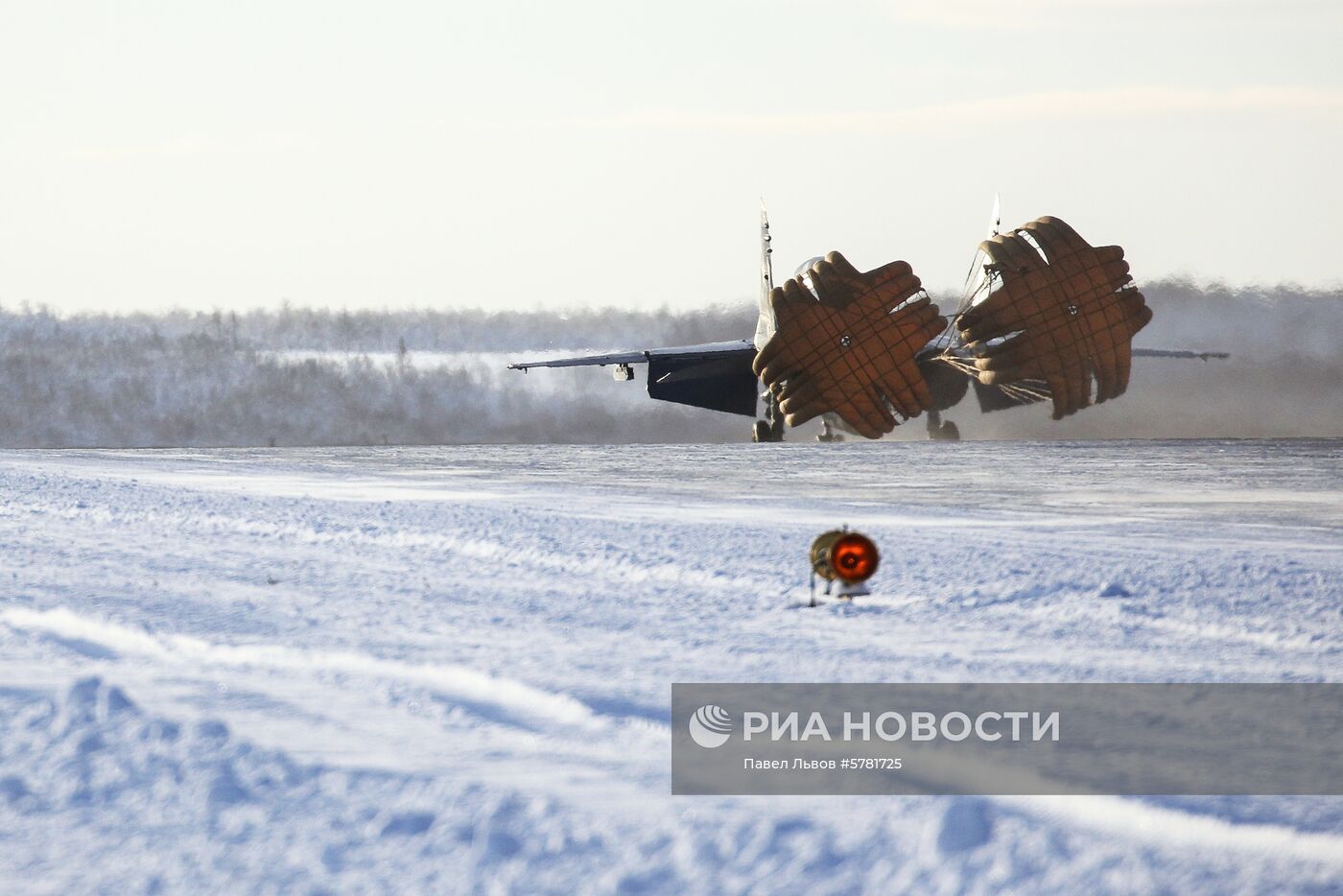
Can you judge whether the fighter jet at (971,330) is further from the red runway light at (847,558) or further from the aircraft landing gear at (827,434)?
the red runway light at (847,558)

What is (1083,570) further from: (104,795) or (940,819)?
(104,795)

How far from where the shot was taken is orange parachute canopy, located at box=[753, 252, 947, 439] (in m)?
45.3

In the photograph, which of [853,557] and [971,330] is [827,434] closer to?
[971,330]

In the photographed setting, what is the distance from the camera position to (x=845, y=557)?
391 inches

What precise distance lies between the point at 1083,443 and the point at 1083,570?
3456cm

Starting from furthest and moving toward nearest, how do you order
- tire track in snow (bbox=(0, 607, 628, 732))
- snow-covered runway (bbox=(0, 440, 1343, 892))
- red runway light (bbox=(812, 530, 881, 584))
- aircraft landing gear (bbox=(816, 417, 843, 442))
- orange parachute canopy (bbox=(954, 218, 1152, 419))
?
aircraft landing gear (bbox=(816, 417, 843, 442)) → orange parachute canopy (bbox=(954, 218, 1152, 419)) → red runway light (bbox=(812, 530, 881, 584)) → tire track in snow (bbox=(0, 607, 628, 732)) → snow-covered runway (bbox=(0, 440, 1343, 892))

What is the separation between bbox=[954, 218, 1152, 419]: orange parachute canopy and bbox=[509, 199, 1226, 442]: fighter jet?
30mm

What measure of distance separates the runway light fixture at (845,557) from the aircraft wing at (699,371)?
4385 cm

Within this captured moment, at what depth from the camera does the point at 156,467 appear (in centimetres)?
3409

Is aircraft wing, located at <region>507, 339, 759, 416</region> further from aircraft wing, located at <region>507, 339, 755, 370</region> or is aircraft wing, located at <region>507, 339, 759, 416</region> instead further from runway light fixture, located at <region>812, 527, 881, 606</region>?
runway light fixture, located at <region>812, 527, 881, 606</region>

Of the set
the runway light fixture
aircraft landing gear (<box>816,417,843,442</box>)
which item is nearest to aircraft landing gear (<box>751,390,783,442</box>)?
aircraft landing gear (<box>816,417,843,442</box>)

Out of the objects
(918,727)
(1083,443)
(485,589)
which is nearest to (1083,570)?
(485,589)

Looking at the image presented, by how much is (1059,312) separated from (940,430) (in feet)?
35.4

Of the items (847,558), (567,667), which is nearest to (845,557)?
(847,558)
